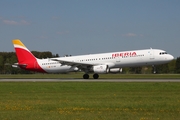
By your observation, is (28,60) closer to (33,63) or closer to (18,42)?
(33,63)

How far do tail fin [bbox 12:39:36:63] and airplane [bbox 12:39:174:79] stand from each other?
0.82 m

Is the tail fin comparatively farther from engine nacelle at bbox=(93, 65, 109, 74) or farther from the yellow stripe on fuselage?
engine nacelle at bbox=(93, 65, 109, 74)

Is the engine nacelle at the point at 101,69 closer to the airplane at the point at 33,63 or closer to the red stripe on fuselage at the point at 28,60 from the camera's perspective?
the airplane at the point at 33,63

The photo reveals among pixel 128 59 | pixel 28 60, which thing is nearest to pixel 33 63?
pixel 28 60

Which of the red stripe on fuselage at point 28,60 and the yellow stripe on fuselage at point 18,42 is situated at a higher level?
the yellow stripe on fuselage at point 18,42

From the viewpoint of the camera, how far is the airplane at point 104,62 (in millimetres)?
50188

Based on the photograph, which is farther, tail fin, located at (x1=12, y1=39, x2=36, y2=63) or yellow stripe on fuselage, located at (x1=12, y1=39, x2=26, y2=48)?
yellow stripe on fuselage, located at (x1=12, y1=39, x2=26, y2=48)

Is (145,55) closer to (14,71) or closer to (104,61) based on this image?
(104,61)

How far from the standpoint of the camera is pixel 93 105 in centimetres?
1894

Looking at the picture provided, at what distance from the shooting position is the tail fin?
56219 mm

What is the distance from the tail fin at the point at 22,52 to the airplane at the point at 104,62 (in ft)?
2.70

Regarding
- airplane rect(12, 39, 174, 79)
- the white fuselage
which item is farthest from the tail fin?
the white fuselage

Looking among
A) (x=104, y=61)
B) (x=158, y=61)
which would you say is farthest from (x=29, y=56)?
(x=158, y=61)

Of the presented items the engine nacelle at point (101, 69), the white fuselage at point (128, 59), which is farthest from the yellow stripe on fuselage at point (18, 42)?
the engine nacelle at point (101, 69)
